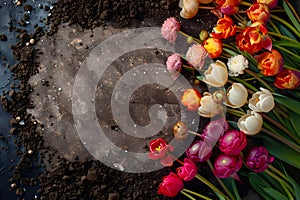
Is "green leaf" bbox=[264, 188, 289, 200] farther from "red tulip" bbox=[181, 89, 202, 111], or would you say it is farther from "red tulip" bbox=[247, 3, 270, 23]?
"red tulip" bbox=[247, 3, 270, 23]

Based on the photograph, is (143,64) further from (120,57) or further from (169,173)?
(169,173)

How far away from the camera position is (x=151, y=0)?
1515mm

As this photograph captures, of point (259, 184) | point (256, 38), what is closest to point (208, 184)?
point (259, 184)

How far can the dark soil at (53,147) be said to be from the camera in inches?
58.3

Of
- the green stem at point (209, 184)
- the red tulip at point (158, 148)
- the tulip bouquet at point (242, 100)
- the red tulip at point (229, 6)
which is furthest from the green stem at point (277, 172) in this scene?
the red tulip at point (229, 6)

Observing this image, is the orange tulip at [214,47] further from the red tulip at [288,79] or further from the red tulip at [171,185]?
the red tulip at [171,185]

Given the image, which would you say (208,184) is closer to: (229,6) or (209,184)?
(209,184)

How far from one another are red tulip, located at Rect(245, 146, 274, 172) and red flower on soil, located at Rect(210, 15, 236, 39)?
26 cm

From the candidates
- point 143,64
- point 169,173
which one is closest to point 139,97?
point 143,64

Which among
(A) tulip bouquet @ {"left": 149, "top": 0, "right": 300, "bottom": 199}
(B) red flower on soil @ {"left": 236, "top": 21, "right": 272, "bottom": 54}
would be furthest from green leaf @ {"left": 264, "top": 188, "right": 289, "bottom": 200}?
(B) red flower on soil @ {"left": 236, "top": 21, "right": 272, "bottom": 54}

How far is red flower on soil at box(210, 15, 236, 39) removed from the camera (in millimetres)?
1396

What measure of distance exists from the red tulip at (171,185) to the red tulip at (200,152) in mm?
59

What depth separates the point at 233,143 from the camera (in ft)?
4.42

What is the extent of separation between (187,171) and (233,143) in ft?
0.40
